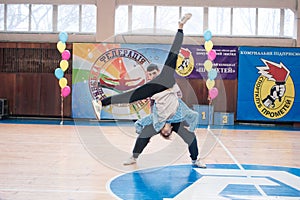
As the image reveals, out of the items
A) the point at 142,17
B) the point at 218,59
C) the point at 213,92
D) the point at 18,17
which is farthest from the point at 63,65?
the point at 218,59

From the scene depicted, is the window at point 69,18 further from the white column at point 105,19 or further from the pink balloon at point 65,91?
the pink balloon at point 65,91

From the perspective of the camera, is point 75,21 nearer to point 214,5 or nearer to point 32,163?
point 214,5

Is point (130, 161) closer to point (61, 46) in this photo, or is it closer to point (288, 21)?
point (61, 46)

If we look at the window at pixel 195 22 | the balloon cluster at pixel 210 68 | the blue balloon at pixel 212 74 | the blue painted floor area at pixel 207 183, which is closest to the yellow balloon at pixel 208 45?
the balloon cluster at pixel 210 68

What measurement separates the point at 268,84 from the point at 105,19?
5491mm

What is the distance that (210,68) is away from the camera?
12.1 metres

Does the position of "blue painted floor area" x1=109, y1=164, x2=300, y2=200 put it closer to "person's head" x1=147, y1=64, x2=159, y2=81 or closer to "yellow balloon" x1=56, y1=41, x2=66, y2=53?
"person's head" x1=147, y1=64, x2=159, y2=81

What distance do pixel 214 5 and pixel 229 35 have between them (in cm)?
108

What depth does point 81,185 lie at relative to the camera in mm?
5055

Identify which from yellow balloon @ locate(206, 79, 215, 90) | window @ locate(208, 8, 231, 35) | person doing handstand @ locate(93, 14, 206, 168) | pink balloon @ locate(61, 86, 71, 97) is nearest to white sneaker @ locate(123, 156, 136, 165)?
person doing handstand @ locate(93, 14, 206, 168)

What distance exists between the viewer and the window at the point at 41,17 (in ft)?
45.9

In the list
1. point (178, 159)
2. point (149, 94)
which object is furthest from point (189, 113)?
point (178, 159)

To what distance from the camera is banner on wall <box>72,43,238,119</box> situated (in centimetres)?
1298

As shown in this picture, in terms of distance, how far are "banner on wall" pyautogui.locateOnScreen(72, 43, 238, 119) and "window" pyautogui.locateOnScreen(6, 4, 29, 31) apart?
7.44ft
